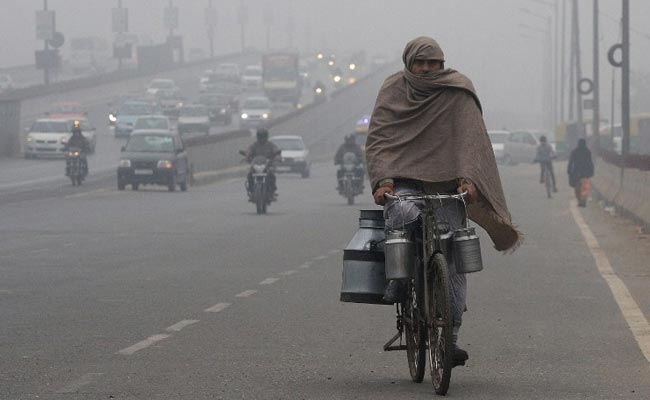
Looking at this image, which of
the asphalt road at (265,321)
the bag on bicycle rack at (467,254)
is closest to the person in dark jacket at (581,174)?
the asphalt road at (265,321)

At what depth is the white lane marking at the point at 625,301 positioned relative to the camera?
36.1 feet

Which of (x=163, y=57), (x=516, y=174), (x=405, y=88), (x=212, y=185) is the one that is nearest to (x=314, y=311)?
(x=405, y=88)

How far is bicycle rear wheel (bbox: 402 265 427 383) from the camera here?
835cm

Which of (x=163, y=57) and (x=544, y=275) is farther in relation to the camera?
(x=163, y=57)

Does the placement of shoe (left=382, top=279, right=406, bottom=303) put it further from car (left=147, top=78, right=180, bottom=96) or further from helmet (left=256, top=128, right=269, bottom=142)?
car (left=147, top=78, right=180, bottom=96)

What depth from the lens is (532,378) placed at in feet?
29.5

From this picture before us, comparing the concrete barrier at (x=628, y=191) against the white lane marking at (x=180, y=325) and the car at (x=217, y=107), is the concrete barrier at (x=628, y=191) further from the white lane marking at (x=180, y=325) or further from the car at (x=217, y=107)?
the car at (x=217, y=107)

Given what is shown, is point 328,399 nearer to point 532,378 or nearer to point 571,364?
point 532,378

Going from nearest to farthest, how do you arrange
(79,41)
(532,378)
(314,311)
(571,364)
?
1. (532,378)
2. (571,364)
3. (314,311)
4. (79,41)

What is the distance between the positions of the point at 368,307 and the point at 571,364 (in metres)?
3.80

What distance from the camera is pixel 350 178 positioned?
36.9 metres

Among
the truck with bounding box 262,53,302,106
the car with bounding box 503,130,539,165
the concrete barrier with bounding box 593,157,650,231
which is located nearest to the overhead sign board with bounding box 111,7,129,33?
the truck with bounding box 262,53,302,106

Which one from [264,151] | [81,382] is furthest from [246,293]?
[264,151]

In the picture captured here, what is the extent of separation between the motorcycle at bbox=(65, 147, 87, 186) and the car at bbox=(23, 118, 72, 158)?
1838cm
